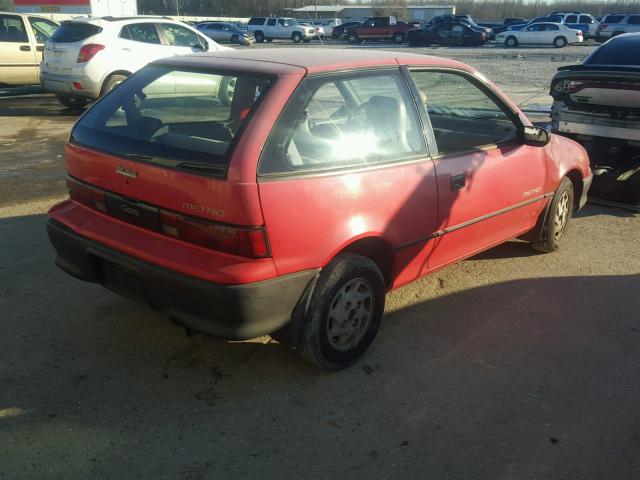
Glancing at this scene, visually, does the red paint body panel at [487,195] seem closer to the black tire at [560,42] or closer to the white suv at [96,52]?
the white suv at [96,52]

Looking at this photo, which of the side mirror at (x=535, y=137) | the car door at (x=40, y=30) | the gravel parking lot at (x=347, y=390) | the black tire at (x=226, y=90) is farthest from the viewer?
the car door at (x=40, y=30)

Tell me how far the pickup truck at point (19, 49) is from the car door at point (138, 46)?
2.63 meters

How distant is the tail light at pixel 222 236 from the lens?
2.71m

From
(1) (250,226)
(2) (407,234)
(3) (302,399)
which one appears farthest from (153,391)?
(2) (407,234)

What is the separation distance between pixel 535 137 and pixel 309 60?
184 cm

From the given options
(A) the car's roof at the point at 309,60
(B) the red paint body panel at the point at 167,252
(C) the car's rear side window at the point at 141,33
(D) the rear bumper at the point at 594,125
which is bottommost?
(D) the rear bumper at the point at 594,125

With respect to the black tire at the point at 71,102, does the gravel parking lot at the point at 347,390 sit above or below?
below

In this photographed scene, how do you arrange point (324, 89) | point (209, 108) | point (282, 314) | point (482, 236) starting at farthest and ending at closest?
point (482, 236)
point (209, 108)
point (324, 89)
point (282, 314)

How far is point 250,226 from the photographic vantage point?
8.84 feet

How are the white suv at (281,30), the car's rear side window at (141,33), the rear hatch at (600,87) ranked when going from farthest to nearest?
the white suv at (281,30)
the car's rear side window at (141,33)
the rear hatch at (600,87)

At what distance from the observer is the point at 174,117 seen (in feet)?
11.5

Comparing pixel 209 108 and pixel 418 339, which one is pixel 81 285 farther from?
pixel 418 339

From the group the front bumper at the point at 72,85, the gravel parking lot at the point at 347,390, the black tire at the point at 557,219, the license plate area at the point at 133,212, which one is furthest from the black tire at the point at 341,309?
the front bumper at the point at 72,85

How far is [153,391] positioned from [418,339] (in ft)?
5.07
